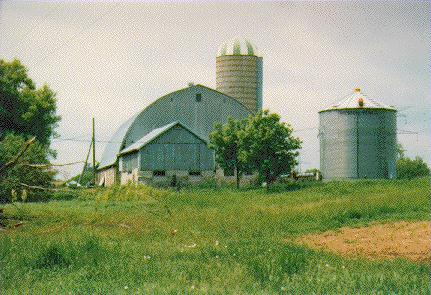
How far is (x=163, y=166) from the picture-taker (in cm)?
4625

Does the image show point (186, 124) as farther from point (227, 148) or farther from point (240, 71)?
point (240, 71)

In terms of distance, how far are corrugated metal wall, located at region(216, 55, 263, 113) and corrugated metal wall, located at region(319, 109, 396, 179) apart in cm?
1994

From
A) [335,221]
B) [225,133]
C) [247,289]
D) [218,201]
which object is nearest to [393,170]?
[225,133]

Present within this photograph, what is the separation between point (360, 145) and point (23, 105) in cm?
2562

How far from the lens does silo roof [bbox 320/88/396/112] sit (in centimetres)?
4325

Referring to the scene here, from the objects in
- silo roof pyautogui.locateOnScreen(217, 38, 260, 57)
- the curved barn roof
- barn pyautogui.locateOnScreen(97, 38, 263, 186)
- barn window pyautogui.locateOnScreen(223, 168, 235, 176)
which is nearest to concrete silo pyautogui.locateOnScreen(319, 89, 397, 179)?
barn window pyautogui.locateOnScreen(223, 168, 235, 176)

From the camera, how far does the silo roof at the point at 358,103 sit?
43250 millimetres

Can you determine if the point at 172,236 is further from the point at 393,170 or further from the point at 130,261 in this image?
the point at 393,170

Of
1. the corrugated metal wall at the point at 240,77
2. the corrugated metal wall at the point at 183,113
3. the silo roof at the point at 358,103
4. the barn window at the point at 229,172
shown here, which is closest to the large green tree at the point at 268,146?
the barn window at the point at 229,172

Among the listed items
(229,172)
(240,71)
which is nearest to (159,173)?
(229,172)

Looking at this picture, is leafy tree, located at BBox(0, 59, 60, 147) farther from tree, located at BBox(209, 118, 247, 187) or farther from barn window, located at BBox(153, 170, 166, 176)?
tree, located at BBox(209, 118, 247, 187)

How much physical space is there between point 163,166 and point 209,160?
3.88 m

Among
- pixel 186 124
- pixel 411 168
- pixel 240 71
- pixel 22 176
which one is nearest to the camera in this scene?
pixel 22 176

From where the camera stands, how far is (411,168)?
250 ft
